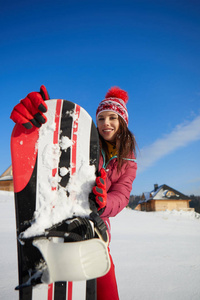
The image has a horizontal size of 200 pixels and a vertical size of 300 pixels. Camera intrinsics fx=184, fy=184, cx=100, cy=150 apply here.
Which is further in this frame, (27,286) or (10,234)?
(10,234)

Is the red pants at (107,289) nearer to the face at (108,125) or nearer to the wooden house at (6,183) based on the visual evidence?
the face at (108,125)

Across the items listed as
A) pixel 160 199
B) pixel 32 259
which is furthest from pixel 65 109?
pixel 160 199

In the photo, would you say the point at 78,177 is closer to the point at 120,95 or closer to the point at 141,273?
the point at 120,95

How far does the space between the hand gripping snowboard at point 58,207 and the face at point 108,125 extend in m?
0.35

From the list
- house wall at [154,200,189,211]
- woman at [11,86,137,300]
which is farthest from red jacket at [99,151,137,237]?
house wall at [154,200,189,211]

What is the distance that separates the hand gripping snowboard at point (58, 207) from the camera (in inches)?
33.7

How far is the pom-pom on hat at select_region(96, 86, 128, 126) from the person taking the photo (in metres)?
1.80

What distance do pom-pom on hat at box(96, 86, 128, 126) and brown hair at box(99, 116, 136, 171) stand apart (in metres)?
0.08

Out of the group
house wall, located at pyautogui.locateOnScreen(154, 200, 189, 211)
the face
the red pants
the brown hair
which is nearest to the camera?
the red pants

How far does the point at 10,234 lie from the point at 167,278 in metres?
3.51

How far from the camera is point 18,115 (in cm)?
118

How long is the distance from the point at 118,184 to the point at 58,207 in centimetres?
50

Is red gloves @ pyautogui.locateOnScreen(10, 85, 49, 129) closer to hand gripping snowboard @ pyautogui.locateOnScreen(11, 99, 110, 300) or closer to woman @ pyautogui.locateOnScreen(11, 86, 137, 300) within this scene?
woman @ pyautogui.locateOnScreen(11, 86, 137, 300)

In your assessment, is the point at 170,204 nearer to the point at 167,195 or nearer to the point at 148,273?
the point at 167,195
